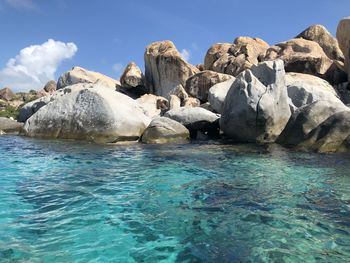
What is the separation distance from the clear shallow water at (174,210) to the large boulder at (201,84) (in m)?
14.2

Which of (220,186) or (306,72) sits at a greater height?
(306,72)

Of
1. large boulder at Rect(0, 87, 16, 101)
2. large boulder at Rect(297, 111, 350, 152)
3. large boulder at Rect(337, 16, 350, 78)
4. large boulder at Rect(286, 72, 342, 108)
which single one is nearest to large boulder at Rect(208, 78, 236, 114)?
large boulder at Rect(286, 72, 342, 108)

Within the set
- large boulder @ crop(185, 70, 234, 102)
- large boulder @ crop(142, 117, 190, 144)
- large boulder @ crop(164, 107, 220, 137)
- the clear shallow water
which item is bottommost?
the clear shallow water

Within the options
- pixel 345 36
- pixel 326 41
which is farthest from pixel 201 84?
pixel 326 41

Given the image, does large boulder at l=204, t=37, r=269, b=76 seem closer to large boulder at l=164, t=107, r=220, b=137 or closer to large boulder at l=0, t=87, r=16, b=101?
large boulder at l=164, t=107, r=220, b=137

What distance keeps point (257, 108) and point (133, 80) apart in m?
15.4

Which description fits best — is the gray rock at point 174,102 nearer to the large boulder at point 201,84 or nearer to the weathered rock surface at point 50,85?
the large boulder at point 201,84

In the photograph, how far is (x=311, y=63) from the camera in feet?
83.1

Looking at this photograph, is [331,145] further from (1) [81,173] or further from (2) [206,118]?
(1) [81,173]

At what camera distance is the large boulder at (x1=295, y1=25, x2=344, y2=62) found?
30.5m

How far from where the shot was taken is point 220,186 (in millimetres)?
8797

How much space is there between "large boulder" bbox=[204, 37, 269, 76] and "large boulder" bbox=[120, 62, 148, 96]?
5.49 metres

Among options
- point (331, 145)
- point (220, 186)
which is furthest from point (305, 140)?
point (220, 186)

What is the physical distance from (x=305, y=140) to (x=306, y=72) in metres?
11.3
